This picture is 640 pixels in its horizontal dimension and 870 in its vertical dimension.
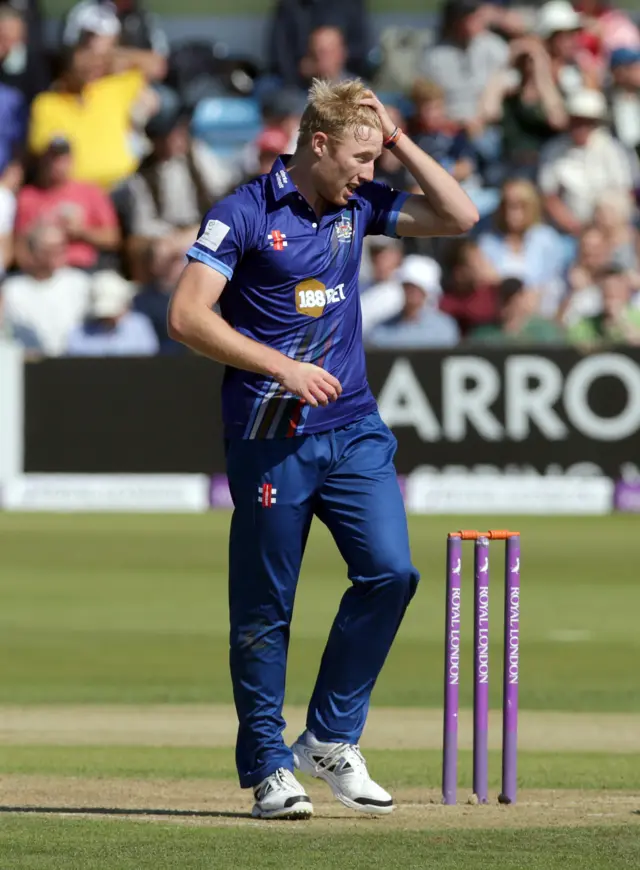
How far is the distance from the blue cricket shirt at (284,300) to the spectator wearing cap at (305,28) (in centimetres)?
1341

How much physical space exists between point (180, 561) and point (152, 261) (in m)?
3.56

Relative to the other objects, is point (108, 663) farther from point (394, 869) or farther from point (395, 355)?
point (395, 355)

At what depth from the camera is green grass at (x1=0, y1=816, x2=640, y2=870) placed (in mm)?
4828

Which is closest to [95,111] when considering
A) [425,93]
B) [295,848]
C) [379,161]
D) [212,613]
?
[379,161]

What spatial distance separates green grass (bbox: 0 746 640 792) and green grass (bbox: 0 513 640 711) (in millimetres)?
1193

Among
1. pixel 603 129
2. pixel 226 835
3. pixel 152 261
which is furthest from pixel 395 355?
pixel 226 835

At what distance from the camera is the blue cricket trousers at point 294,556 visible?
559cm

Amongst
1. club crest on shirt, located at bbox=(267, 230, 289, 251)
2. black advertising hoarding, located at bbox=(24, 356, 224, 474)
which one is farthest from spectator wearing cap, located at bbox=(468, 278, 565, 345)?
club crest on shirt, located at bbox=(267, 230, 289, 251)

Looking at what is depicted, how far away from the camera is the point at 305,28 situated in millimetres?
18891

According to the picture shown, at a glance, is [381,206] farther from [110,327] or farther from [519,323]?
[110,327]

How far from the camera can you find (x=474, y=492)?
48.6ft

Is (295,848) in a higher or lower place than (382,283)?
lower

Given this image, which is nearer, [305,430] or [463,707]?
[305,430]

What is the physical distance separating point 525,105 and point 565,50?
0.69m
